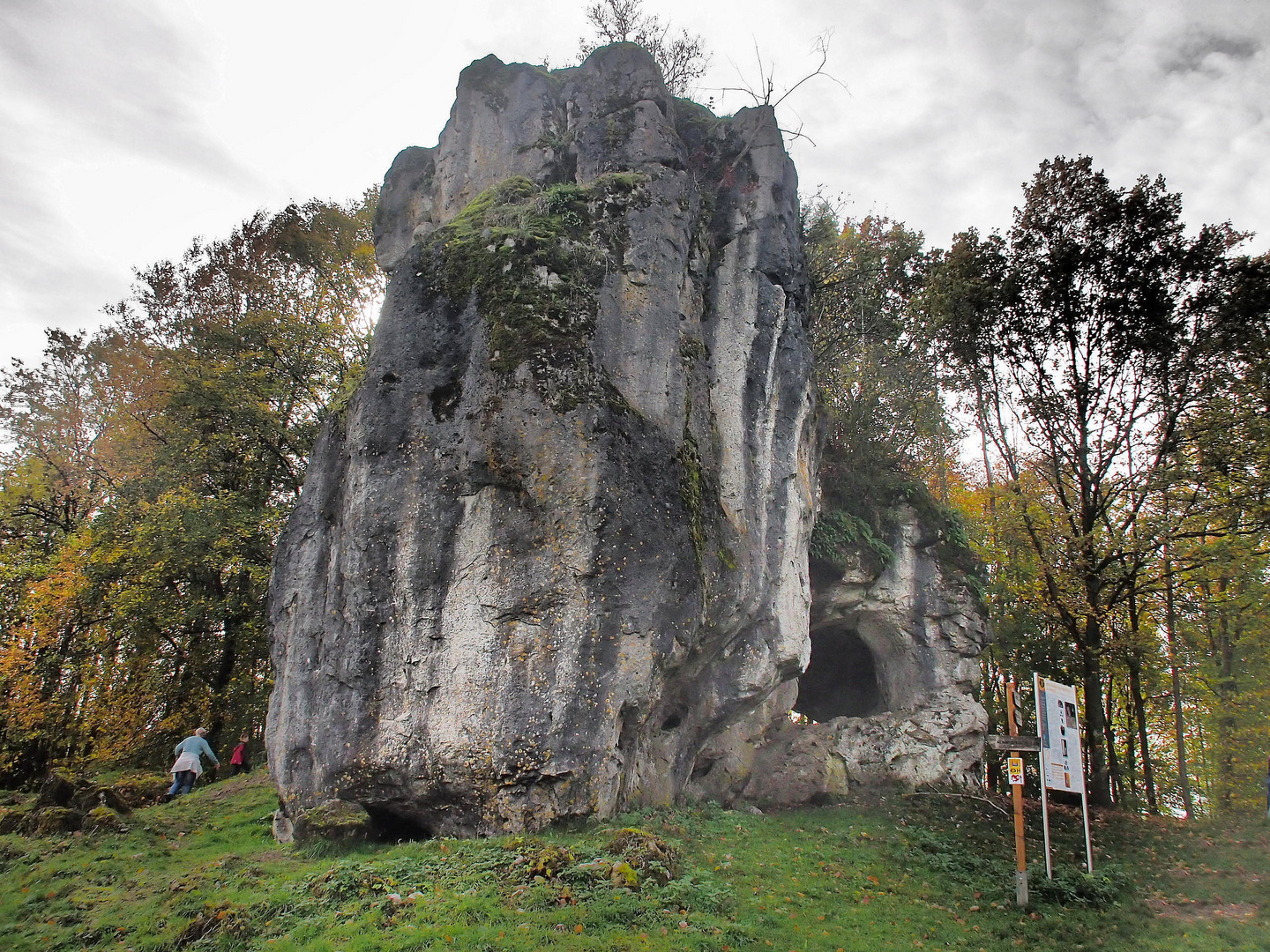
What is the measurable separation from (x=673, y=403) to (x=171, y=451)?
14.6 m

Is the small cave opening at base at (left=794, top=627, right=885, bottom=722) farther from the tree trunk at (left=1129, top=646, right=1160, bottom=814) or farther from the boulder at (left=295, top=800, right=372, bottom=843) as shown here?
the boulder at (left=295, top=800, right=372, bottom=843)

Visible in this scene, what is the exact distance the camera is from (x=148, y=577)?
17969mm

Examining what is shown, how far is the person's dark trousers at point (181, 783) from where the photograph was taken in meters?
14.1

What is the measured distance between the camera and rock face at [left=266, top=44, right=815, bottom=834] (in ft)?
35.2

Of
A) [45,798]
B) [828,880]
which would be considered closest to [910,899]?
[828,880]

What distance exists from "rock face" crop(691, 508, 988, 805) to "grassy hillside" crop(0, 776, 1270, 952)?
124 inches

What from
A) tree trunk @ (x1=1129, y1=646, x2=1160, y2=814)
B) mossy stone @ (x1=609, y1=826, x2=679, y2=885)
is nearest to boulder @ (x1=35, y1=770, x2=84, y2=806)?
mossy stone @ (x1=609, y1=826, x2=679, y2=885)

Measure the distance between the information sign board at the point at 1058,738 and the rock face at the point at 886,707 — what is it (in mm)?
6564

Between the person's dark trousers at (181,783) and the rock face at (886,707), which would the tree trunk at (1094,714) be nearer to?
the rock face at (886,707)

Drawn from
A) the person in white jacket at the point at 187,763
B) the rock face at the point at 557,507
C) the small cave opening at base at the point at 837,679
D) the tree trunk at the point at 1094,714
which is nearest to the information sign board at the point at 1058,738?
the rock face at the point at 557,507

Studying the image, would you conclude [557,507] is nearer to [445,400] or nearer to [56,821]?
[445,400]

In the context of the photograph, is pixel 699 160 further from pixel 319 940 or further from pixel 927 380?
pixel 319 940

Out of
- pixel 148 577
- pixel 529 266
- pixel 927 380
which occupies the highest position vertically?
pixel 927 380

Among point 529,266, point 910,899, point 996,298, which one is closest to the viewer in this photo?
point 910,899
